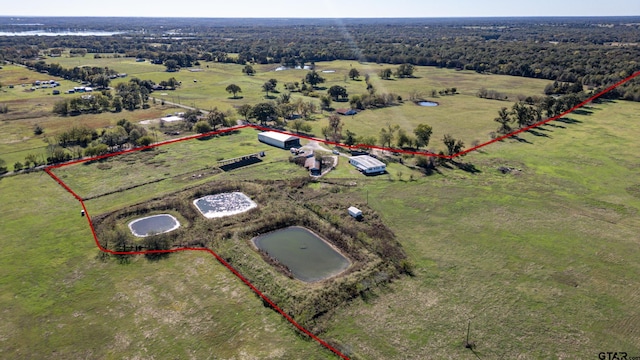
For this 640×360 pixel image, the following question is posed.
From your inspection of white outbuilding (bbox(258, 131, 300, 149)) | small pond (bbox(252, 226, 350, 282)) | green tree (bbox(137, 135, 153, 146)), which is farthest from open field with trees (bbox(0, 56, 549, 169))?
small pond (bbox(252, 226, 350, 282))

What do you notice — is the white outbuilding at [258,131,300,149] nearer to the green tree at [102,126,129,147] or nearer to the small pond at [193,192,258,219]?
the small pond at [193,192,258,219]

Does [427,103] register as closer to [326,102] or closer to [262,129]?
[326,102]

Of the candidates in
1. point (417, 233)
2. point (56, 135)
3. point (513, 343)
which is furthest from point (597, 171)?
point (56, 135)

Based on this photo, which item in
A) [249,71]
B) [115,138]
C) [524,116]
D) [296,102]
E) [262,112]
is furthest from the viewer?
[249,71]

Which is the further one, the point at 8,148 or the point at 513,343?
the point at 8,148

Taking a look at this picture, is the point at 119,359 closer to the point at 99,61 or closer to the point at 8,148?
the point at 8,148

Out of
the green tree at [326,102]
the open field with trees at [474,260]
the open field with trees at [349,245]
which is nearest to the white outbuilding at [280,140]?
the open field with trees at [349,245]

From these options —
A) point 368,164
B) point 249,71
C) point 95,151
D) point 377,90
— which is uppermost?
point 249,71

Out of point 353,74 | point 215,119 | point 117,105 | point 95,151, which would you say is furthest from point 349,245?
point 353,74
